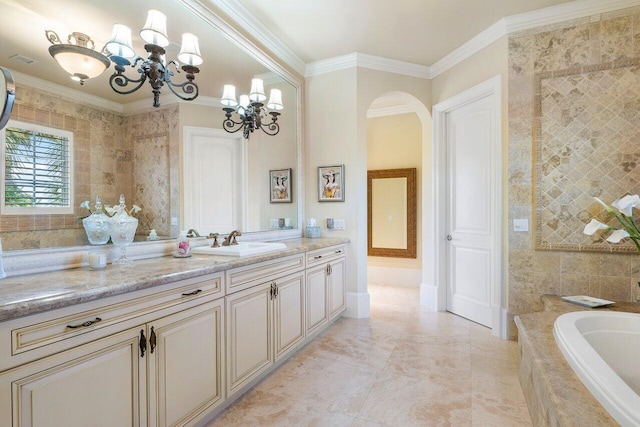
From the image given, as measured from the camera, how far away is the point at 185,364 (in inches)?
60.8

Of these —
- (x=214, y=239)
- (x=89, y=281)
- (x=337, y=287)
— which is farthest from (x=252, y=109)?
(x=89, y=281)

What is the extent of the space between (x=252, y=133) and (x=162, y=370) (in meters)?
2.05

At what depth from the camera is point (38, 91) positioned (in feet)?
4.90

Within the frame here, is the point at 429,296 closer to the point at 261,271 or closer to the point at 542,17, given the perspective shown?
the point at 261,271

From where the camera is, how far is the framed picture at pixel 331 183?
3518 millimetres

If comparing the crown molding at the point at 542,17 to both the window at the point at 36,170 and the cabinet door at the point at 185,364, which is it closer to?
the cabinet door at the point at 185,364

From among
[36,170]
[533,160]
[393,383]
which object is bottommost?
[393,383]

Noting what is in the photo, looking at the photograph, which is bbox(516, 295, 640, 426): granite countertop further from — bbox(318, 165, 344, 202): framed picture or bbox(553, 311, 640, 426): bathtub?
bbox(318, 165, 344, 202): framed picture

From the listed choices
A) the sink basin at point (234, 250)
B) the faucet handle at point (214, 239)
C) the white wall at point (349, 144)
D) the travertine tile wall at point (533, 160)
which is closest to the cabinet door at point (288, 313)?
the sink basin at point (234, 250)

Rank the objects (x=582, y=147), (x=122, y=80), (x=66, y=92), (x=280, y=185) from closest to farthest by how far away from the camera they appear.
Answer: (x=66, y=92)
(x=122, y=80)
(x=582, y=147)
(x=280, y=185)

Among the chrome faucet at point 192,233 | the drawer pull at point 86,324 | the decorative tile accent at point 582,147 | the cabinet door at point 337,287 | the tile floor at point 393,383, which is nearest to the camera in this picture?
the drawer pull at point 86,324

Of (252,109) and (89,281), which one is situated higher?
(252,109)

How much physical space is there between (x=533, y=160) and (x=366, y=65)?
1906 millimetres

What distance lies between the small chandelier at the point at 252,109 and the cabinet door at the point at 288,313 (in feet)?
4.32
